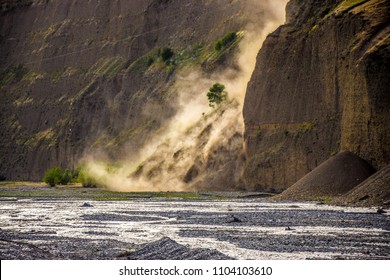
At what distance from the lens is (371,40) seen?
2864 inches

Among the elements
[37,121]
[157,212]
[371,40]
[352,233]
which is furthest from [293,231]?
[37,121]

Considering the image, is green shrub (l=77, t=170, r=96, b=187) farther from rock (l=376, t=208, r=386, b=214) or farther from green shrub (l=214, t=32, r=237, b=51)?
rock (l=376, t=208, r=386, b=214)

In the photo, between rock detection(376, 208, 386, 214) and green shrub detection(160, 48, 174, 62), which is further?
green shrub detection(160, 48, 174, 62)

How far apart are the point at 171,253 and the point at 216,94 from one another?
72.0 m

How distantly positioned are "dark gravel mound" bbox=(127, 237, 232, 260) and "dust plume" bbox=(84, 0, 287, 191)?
53.6 meters

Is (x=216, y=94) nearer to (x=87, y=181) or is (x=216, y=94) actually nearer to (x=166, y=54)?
(x=87, y=181)

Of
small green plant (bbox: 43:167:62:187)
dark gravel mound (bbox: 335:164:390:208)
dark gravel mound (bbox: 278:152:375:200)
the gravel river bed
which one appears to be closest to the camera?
the gravel river bed

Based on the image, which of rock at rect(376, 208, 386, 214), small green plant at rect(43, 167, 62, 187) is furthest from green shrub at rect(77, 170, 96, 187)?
rock at rect(376, 208, 386, 214)

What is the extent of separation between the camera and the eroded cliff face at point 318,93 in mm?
69875

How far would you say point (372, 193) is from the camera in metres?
58.0

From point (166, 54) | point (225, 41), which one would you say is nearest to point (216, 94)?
point (225, 41)

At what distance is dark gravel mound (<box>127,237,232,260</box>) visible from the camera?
31.3m

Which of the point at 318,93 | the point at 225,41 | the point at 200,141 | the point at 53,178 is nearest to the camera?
the point at 318,93
